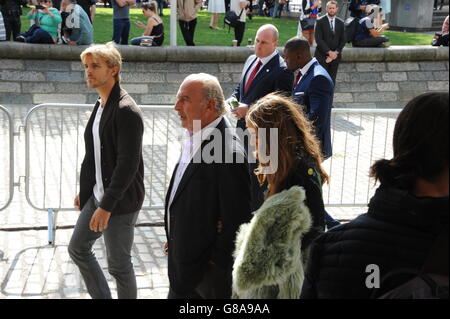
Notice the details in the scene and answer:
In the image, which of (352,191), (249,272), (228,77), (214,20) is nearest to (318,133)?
(352,191)

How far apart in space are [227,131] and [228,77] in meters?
10.2

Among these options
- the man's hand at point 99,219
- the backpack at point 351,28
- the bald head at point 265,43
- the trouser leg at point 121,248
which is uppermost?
the bald head at point 265,43

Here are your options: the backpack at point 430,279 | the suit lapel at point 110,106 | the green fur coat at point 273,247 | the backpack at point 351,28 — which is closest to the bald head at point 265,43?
the suit lapel at point 110,106

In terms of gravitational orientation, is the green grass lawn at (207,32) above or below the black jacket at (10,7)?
below

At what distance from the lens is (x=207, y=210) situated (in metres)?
3.54

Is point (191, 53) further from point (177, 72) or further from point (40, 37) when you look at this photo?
point (40, 37)

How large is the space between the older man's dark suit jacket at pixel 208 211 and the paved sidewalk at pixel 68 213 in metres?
1.87

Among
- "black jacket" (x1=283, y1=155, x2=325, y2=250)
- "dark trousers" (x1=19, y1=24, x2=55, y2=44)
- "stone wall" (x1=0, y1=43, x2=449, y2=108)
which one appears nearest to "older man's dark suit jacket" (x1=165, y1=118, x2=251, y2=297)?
"black jacket" (x1=283, y1=155, x2=325, y2=250)

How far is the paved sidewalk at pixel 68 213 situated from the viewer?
5.54m

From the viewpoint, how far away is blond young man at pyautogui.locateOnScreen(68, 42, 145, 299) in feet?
14.1

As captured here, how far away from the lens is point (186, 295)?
143 inches

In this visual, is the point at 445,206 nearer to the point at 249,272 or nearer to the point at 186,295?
the point at 249,272

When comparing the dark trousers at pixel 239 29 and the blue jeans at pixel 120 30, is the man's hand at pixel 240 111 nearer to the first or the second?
the blue jeans at pixel 120 30

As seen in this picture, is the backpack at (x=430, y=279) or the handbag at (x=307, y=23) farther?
the handbag at (x=307, y=23)
